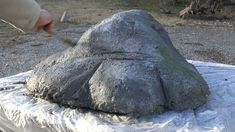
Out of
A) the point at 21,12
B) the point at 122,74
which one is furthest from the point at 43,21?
the point at 122,74

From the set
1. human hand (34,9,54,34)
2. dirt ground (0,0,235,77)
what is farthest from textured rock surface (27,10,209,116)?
dirt ground (0,0,235,77)

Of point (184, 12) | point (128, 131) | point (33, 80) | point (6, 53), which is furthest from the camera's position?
point (184, 12)

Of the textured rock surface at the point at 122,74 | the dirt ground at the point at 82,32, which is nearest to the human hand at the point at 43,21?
the textured rock surface at the point at 122,74

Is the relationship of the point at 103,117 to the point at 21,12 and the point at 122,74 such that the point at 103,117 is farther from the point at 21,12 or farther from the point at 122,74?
the point at 21,12

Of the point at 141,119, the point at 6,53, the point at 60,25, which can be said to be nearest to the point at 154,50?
the point at 141,119

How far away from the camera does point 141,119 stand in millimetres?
2229

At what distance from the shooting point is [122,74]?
7.47ft

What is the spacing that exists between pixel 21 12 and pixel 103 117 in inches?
24.0

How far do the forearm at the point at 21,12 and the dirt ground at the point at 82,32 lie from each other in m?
2.32

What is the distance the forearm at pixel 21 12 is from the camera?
2.31 m

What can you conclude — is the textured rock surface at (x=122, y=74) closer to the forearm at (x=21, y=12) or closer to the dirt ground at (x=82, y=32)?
the forearm at (x=21, y=12)

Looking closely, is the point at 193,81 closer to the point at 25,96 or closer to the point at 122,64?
the point at 122,64

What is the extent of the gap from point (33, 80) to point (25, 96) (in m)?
0.10

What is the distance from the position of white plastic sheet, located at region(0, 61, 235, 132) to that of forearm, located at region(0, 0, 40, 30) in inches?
15.7
